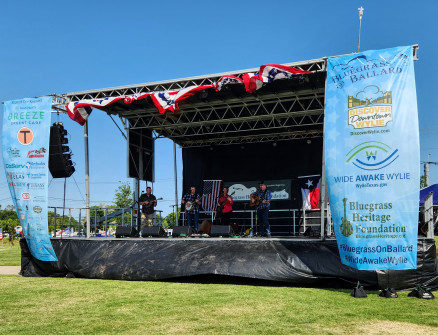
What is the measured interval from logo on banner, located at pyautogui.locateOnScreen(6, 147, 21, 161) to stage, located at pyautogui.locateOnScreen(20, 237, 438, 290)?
2.06 m

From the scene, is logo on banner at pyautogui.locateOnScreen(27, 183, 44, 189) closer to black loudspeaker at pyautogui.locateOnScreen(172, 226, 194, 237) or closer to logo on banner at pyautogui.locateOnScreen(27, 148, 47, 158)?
logo on banner at pyautogui.locateOnScreen(27, 148, 47, 158)

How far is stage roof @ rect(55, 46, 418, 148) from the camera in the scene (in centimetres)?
958

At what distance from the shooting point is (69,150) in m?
10.1

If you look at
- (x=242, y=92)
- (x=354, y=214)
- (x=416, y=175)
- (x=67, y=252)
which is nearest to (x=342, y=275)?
(x=354, y=214)

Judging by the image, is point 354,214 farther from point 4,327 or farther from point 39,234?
point 39,234

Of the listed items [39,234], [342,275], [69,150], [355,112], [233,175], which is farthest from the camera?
[233,175]

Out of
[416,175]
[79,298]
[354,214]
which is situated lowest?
[79,298]

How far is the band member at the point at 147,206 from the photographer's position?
12.1m

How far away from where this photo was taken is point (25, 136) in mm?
9102

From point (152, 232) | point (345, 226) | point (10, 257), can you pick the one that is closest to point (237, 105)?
point (152, 232)

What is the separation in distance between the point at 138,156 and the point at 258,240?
19.6ft

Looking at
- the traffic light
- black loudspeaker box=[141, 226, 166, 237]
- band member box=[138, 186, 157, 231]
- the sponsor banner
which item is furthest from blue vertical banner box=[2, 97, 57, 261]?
the sponsor banner

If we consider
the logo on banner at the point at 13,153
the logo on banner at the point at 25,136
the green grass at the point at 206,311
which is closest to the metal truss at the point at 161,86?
the logo on banner at the point at 25,136

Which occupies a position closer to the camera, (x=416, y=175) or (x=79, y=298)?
(x=416, y=175)
